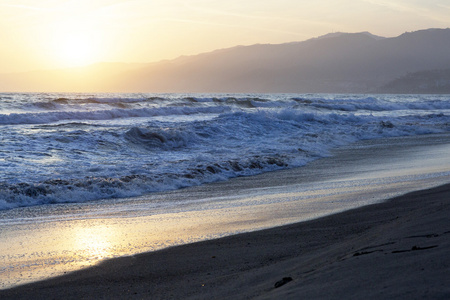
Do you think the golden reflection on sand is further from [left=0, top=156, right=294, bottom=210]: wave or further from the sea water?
the sea water

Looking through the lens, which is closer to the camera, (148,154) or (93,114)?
(148,154)

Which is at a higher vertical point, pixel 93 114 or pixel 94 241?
pixel 93 114

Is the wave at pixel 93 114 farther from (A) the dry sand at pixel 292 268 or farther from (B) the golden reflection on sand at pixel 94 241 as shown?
(A) the dry sand at pixel 292 268

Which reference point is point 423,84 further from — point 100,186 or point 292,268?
point 292,268

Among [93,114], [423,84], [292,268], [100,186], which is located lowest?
[423,84]

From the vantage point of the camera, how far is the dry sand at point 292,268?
3.08m

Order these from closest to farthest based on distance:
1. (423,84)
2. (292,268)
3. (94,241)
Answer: (292,268), (94,241), (423,84)

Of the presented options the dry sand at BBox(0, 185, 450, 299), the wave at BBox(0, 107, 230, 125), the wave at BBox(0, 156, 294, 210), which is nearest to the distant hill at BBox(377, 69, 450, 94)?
the wave at BBox(0, 107, 230, 125)

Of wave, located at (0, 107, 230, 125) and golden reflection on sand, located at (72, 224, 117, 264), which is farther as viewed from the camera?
wave, located at (0, 107, 230, 125)

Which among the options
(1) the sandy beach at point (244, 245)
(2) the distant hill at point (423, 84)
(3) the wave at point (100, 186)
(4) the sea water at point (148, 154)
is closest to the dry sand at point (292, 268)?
(1) the sandy beach at point (244, 245)

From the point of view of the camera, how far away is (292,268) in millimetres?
4297

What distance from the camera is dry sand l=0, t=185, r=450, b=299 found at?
10.1 feet

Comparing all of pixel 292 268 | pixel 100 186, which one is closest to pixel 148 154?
pixel 100 186

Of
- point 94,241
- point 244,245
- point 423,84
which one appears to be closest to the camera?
point 244,245
